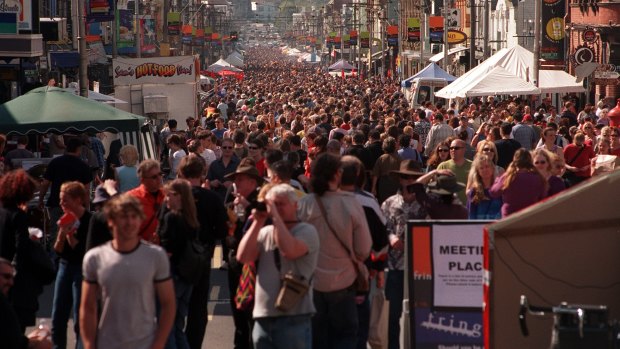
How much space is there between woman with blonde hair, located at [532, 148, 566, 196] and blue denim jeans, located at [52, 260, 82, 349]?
4.52 m

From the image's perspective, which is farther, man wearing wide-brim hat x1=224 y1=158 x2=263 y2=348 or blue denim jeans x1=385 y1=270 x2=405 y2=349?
blue denim jeans x1=385 y1=270 x2=405 y2=349

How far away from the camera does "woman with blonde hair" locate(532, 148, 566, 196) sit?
469 inches

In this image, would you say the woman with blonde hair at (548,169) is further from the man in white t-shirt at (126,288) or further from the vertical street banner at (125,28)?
the vertical street banner at (125,28)

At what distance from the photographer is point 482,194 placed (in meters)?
11.3

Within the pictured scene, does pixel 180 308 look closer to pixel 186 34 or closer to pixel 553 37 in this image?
pixel 553 37

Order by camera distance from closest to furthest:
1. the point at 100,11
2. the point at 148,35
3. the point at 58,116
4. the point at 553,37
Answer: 1. the point at 58,116
2. the point at 100,11
3. the point at 553,37
4. the point at 148,35

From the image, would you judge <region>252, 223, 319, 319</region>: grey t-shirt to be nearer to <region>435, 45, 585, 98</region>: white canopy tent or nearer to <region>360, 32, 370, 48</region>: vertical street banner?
<region>435, 45, 585, 98</region>: white canopy tent

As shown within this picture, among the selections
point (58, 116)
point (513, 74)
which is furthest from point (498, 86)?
point (58, 116)

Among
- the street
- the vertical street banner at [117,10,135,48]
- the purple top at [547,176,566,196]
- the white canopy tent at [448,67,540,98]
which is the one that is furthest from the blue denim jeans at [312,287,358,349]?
the vertical street banner at [117,10,135,48]

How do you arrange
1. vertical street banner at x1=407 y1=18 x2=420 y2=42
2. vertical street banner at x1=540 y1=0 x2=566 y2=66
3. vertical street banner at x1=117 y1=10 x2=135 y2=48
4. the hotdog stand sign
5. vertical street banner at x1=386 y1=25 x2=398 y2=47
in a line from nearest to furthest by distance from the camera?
the hotdog stand sign
vertical street banner at x1=540 y1=0 x2=566 y2=66
vertical street banner at x1=117 y1=10 x2=135 y2=48
vertical street banner at x1=407 y1=18 x2=420 y2=42
vertical street banner at x1=386 y1=25 x2=398 y2=47

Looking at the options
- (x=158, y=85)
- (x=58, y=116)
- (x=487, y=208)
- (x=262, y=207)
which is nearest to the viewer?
(x=262, y=207)

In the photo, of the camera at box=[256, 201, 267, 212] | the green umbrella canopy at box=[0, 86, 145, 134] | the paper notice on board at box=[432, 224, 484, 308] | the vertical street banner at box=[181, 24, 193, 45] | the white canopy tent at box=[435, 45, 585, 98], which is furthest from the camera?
the vertical street banner at box=[181, 24, 193, 45]

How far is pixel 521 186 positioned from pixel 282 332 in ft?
12.8

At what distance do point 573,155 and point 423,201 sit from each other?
797 cm
